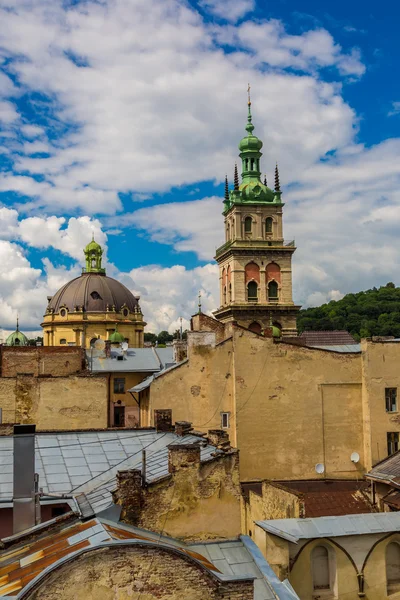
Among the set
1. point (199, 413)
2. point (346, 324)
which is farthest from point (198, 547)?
point (346, 324)

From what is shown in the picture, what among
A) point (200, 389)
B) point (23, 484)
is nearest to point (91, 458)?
point (23, 484)

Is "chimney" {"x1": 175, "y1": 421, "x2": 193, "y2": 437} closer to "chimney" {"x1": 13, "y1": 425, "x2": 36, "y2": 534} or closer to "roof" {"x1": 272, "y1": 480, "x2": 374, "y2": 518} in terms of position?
"chimney" {"x1": 13, "y1": 425, "x2": 36, "y2": 534}

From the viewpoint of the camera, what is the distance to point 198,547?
1573 centimetres

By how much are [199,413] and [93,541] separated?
81.8ft

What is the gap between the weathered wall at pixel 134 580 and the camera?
10305mm

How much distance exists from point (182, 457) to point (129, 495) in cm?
203

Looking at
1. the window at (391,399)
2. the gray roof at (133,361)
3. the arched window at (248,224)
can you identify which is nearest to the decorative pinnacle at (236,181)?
the arched window at (248,224)

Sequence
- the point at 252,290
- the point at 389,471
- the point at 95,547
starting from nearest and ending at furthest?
1. the point at 95,547
2. the point at 389,471
3. the point at 252,290

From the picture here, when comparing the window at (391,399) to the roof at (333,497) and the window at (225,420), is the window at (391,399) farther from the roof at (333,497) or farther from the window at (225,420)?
the window at (225,420)

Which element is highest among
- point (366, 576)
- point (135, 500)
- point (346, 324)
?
point (346, 324)

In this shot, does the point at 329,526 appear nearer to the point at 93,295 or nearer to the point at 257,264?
the point at 257,264

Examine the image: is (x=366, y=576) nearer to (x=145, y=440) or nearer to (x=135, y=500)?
(x=135, y=500)

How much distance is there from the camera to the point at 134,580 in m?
10.8

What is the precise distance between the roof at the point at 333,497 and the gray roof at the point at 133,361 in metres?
16.1
